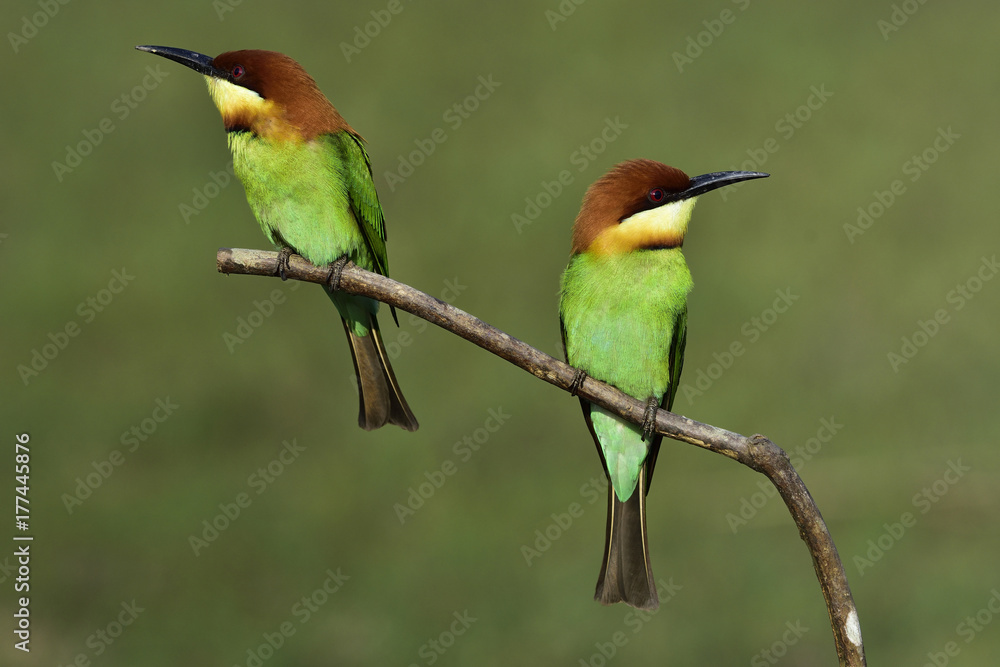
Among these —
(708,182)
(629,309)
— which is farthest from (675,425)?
(629,309)

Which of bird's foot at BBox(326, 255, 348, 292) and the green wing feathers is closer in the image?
bird's foot at BBox(326, 255, 348, 292)

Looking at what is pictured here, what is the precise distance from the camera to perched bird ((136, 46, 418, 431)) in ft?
5.99

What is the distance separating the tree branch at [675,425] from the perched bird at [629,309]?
0.18 meters

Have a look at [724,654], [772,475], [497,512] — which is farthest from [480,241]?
[772,475]

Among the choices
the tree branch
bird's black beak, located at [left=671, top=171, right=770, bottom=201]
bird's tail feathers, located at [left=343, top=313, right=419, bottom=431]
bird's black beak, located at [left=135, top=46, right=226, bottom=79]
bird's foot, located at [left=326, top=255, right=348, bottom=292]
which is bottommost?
bird's tail feathers, located at [left=343, top=313, right=419, bottom=431]

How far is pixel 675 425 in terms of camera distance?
5.49ft

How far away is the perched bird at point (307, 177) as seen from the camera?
1.83 metres

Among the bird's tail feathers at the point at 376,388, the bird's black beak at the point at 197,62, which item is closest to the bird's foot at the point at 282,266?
the bird's tail feathers at the point at 376,388

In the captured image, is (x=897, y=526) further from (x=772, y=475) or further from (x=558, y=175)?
(x=772, y=475)

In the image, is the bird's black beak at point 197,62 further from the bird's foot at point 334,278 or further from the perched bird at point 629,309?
the perched bird at point 629,309

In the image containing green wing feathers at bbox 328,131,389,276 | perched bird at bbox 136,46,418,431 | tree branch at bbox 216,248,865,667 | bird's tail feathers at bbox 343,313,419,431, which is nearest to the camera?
tree branch at bbox 216,248,865,667

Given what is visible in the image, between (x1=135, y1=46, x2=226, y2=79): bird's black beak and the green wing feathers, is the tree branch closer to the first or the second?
(x1=135, y1=46, x2=226, y2=79): bird's black beak

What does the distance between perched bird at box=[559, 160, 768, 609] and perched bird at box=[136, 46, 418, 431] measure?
1.55 ft

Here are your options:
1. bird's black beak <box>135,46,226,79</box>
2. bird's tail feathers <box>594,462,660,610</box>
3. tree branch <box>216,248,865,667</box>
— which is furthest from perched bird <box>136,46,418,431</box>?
bird's tail feathers <box>594,462,660,610</box>
